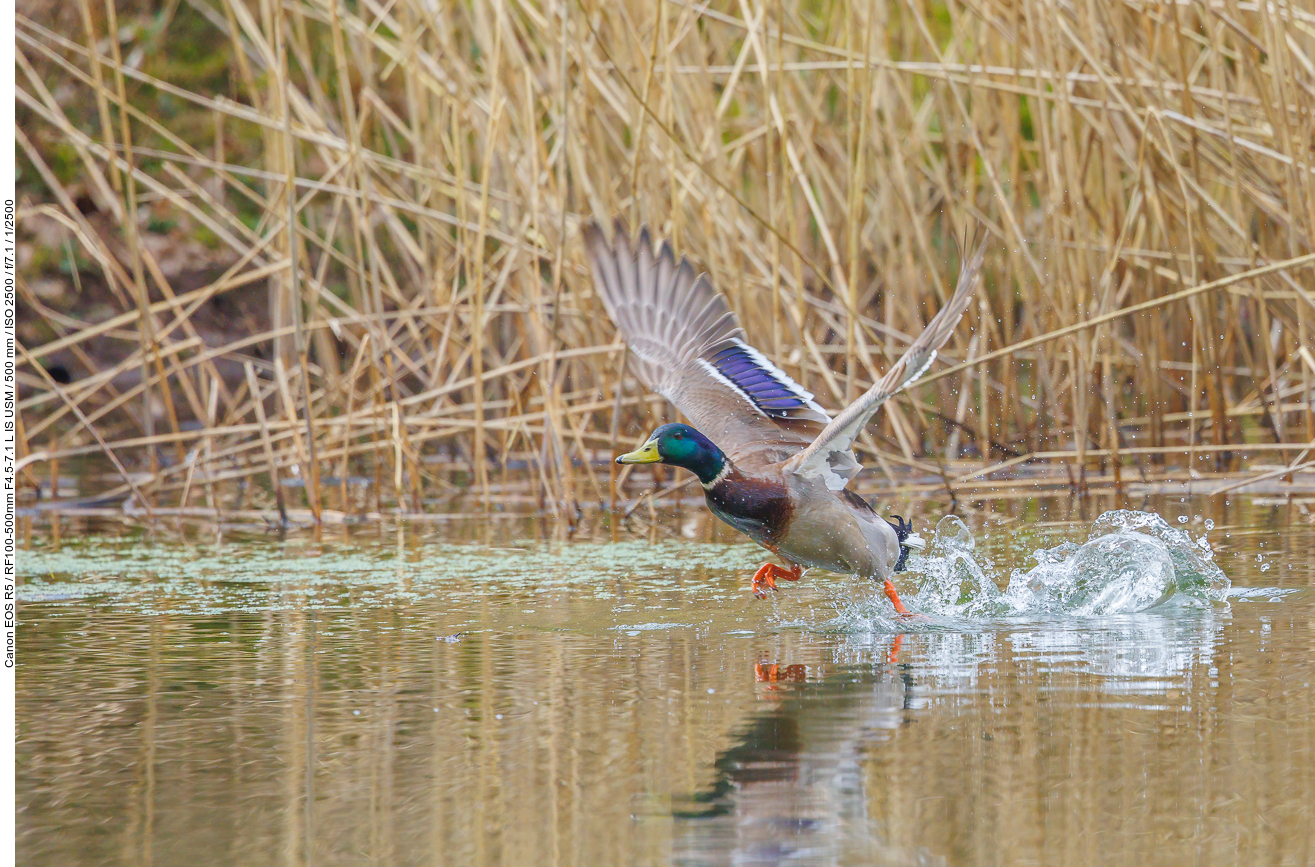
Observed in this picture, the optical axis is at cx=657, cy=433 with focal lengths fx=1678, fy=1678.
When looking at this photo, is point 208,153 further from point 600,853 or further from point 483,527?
point 600,853

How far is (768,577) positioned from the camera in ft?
17.7

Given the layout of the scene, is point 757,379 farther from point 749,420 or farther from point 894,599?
point 894,599

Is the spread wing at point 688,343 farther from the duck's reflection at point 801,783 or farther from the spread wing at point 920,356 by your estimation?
the duck's reflection at point 801,783

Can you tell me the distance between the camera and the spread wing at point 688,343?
611cm

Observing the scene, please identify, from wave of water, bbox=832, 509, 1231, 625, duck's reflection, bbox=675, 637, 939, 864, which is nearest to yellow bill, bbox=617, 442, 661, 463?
wave of water, bbox=832, 509, 1231, 625

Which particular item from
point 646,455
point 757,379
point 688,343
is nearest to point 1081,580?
point 646,455

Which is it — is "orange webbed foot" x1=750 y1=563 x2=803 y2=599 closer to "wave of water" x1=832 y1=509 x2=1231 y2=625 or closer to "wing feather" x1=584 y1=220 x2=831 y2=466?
"wave of water" x1=832 y1=509 x2=1231 y2=625

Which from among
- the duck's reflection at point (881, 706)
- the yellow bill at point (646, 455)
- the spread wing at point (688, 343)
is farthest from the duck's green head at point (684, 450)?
the duck's reflection at point (881, 706)

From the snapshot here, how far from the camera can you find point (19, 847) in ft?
9.41

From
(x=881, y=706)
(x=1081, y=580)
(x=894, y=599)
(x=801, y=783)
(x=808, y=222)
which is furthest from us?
(x=808, y=222)

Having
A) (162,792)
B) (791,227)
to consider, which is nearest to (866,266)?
(791,227)

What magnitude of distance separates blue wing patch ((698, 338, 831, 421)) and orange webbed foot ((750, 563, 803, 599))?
74cm

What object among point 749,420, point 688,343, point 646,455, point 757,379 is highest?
point 688,343

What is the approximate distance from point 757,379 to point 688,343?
296 mm
